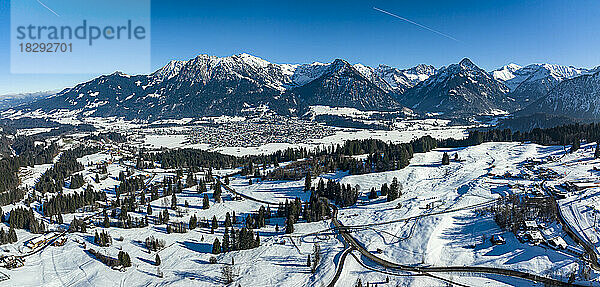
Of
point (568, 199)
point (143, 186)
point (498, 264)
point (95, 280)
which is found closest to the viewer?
point (498, 264)

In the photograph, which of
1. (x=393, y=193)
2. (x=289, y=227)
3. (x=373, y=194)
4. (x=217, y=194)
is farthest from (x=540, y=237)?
(x=217, y=194)

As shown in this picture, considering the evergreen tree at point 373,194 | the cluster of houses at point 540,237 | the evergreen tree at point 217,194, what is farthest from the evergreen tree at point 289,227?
the cluster of houses at point 540,237

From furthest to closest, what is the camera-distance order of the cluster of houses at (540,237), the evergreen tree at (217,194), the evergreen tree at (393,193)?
the evergreen tree at (217,194) < the evergreen tree at (393,193) < the cluster of houses at (540,237)

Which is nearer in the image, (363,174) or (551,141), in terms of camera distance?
Result: (363,174)

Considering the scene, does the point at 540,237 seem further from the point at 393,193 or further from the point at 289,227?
the point at 289,227

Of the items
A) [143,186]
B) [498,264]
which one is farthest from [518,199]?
[143,186]

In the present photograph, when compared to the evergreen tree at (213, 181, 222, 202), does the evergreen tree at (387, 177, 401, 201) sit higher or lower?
higher

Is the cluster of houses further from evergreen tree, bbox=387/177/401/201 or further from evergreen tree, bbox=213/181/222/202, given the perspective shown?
evergreen tree, bbox=213/181/222/202

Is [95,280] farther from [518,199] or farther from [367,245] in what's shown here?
[518,199]

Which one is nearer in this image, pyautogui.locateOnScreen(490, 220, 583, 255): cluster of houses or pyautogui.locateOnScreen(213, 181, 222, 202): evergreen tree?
pyautogui.locateOnScreen(490, 220, 583, 255): cluster of houses

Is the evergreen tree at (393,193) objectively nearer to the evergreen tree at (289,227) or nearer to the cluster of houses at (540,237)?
the evergreen tree at (289,227)

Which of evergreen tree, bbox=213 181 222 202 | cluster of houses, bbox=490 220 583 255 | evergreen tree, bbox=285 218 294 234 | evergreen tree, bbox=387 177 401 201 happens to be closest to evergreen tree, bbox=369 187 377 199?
evergreen tree, bbox=387 177 401 201
